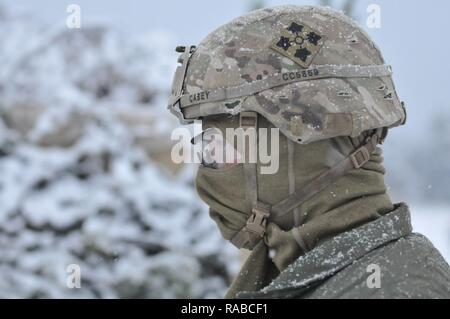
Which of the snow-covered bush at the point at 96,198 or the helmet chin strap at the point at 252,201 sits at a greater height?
the helmet chin strap at the point at 252,201

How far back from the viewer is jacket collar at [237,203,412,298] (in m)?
1.91

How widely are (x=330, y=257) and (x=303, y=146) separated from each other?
384 mm

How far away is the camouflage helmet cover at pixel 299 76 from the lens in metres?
2.15

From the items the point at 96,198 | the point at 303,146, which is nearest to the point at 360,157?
the point at 303,146

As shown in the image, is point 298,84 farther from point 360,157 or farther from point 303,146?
point 360,157

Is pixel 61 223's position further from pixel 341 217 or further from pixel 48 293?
pixel 341 217

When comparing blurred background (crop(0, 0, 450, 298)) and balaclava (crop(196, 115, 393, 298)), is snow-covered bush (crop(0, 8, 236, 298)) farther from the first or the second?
balaclava (crop(196, 115, 393, 298))

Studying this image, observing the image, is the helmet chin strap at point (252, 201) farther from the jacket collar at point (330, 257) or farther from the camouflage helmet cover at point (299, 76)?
the jacket collar at point (330, 257)

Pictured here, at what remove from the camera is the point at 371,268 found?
1.89 m

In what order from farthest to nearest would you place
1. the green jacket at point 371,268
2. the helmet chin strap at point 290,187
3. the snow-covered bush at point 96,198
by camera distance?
the snow-covered bush at point 96,198, the helmet chin strap at point 290,187, the green jacket at point 371,268

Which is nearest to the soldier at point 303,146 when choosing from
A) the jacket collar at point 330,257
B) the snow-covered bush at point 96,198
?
the jacket collar at point 330,257

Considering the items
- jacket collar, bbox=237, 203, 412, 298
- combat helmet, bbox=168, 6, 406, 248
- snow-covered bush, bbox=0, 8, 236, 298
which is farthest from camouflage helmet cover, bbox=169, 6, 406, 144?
snow-covered bush, bbox=0, 8, 236, 298
